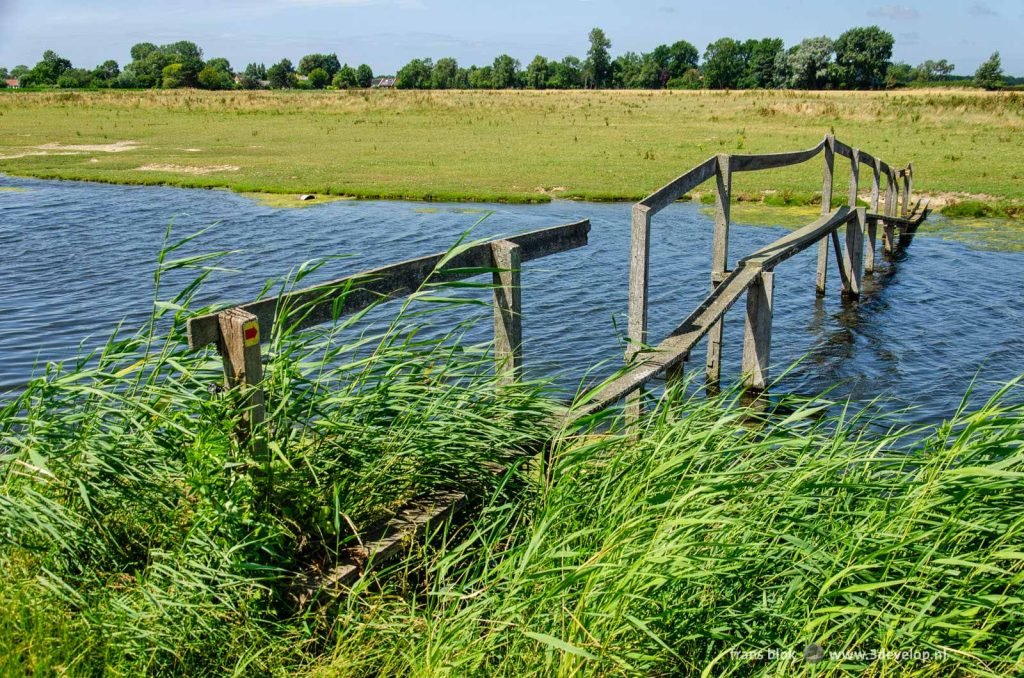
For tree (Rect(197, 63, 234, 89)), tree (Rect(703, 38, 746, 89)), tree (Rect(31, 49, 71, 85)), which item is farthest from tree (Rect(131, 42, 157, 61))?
tree (Rect(703, 38, 746, 89))

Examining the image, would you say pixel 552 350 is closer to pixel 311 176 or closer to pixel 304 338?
pixel 304 338

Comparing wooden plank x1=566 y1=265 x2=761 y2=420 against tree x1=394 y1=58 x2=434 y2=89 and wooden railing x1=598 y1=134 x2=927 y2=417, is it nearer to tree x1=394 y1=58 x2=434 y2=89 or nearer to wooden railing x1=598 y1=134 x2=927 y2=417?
wooden railing x1=598 y1=134 x2=927 y2=417

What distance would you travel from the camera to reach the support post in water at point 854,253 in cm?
1429

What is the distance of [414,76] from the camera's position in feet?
472

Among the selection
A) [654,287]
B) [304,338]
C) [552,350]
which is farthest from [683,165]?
[304,338]

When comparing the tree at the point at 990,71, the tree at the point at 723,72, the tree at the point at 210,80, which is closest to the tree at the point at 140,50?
the tree at the point at 210,80

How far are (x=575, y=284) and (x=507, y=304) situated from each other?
891cm

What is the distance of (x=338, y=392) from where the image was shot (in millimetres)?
4574

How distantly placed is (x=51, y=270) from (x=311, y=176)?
464 inches

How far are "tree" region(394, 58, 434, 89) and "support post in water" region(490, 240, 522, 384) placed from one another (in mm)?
139173

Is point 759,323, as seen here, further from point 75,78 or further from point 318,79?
point 318,79

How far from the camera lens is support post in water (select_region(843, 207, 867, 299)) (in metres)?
14.3

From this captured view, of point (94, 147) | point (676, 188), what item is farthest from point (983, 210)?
point (94, 147)

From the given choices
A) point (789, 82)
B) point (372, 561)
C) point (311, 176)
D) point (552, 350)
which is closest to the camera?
point (372, 561)
